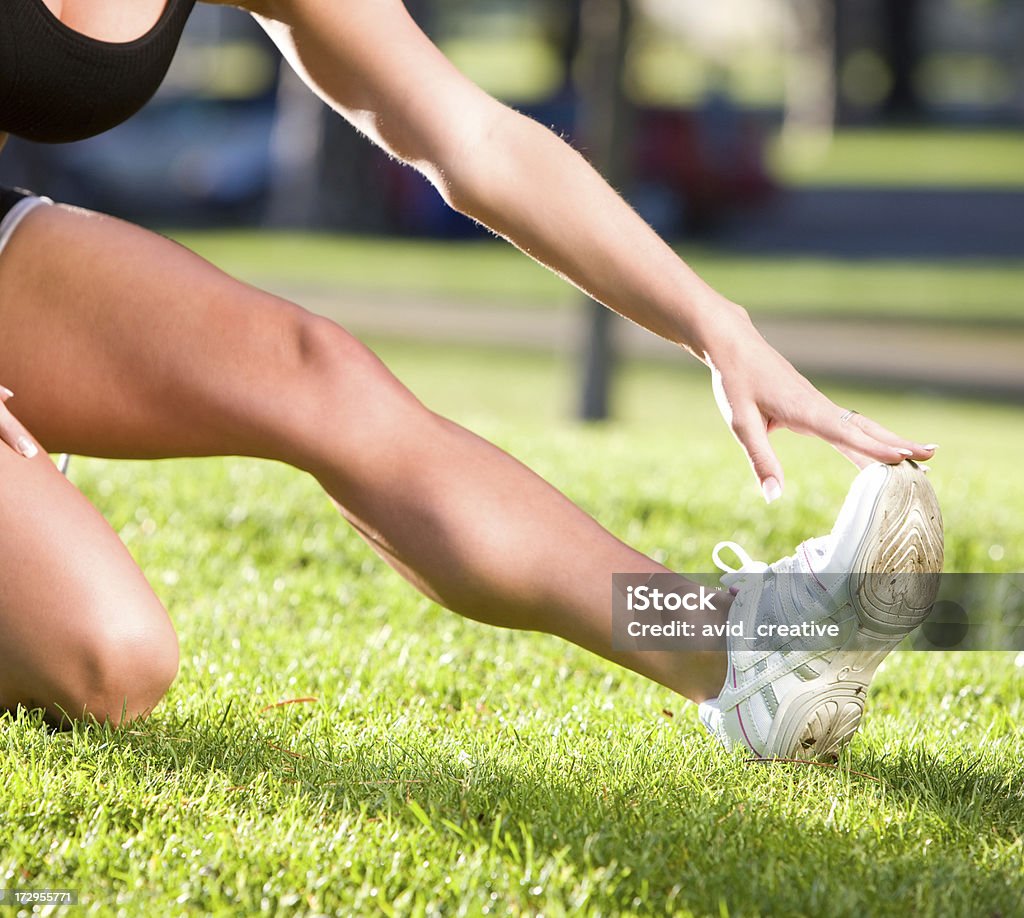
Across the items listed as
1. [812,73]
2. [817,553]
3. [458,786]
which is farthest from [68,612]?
[812,73]

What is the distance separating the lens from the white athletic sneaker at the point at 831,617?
6.89ft

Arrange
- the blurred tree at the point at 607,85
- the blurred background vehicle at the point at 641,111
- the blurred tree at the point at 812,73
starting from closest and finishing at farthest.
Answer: the blurred tree at the point at 607,85 < the blurred background vehicle at the point at 641,111 < the blurred tree at the point at 812,73

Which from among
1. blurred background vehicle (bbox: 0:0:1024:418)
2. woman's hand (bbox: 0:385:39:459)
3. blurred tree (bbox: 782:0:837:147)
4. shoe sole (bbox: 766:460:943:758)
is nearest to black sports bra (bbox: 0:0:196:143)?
woman's hand (bbox: 0:385:39:459)

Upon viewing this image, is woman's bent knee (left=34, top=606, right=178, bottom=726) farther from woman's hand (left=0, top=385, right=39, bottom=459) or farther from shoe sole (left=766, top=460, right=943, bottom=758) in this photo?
shoe sole (left=766, top=460, right=943, bottom=758)

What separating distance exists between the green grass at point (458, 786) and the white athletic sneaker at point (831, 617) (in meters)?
0.06

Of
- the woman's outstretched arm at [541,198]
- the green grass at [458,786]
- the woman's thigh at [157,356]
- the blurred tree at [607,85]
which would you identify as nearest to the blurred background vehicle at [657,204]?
the blurred tree at [607,85]

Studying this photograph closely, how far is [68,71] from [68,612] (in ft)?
2.66

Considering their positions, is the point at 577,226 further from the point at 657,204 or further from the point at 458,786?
the point at 657,204

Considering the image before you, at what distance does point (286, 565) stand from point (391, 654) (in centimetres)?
85

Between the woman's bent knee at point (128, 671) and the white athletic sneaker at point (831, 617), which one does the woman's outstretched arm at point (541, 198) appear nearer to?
the white athletic sneaker at point (831, 617)

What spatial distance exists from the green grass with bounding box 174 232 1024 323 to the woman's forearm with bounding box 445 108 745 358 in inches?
407

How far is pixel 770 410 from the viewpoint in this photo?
2.17m

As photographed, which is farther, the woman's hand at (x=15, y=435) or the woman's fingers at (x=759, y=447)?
the woman's hand at (x=15, y=435)

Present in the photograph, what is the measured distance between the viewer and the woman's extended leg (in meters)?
2.27
